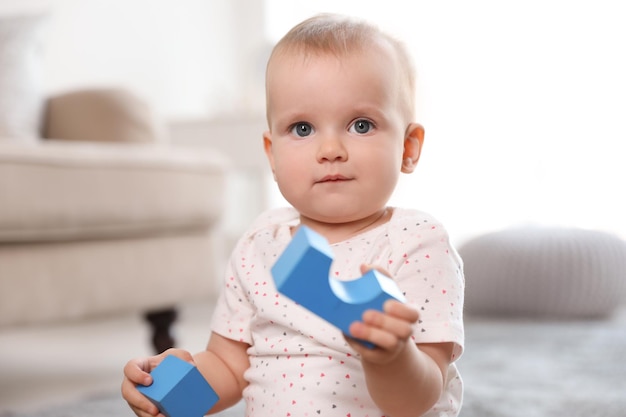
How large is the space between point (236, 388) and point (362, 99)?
36cm

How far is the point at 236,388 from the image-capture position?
941mm

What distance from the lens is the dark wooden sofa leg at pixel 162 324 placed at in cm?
195

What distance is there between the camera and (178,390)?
32.3 inches

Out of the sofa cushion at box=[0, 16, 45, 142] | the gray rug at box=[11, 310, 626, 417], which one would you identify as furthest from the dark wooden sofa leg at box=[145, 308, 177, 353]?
Result: the sofa cushion at box=[0, 16, 45, 142]

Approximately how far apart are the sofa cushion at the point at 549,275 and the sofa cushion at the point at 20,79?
1.41 m

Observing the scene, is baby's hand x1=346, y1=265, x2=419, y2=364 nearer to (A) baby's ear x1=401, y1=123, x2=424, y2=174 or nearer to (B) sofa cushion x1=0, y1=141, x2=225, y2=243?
(A) baby's ear x1=401, y1=123, x2=424, y2=174

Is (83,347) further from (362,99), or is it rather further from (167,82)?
(362,99)

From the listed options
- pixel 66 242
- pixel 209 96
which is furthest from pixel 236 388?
pixel 209 96

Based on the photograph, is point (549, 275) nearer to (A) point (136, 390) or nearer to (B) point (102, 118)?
(B) point (102, 118)

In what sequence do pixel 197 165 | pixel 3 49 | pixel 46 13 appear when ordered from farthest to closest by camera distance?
1. pixel 46 13
2. pixel 3 49
3. pixel 197 165

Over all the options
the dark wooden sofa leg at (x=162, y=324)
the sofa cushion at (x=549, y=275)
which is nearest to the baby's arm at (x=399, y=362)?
the dark wooden sofa leg at (x=162, y=324)

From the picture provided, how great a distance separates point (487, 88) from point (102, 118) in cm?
192

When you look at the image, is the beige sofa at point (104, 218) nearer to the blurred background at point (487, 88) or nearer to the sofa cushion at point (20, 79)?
the sofa cushion at point (20, 79)

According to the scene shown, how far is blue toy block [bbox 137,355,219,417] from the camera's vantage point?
818 mm
